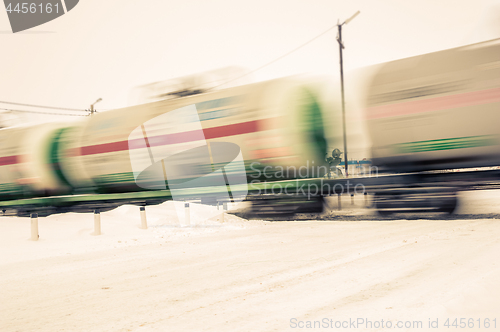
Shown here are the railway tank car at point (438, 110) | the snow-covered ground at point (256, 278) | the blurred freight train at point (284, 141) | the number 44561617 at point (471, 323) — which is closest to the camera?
the number 44561617 at point (471, 323)

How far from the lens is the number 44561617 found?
2615 mm

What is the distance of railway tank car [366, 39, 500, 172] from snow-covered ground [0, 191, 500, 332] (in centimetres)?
142

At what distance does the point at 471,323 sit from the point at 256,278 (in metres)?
2.19

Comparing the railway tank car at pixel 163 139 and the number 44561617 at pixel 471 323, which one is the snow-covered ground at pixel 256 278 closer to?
the number 44561617 at pixel 471 323

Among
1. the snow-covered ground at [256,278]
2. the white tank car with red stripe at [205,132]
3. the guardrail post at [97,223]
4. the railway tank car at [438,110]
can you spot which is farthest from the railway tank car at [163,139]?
the guardrail post at [97,223]

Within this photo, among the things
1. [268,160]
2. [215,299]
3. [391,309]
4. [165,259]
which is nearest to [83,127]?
[268,160]

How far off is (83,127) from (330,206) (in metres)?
7.65

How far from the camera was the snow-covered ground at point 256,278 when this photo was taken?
2973 mm

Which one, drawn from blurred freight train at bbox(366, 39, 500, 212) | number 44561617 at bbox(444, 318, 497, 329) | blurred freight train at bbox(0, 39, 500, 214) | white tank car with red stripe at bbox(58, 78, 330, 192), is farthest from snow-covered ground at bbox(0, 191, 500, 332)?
white tank car with red stripe at bbox(58, 78, 330, 192)

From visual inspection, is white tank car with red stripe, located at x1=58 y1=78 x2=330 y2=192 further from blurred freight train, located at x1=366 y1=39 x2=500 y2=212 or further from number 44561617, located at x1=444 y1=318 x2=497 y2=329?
number 44561617, located at x1=444 y1=318 x2=497 y2=329

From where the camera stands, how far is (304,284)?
3.86m

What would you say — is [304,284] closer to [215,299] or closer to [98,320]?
[215,299]

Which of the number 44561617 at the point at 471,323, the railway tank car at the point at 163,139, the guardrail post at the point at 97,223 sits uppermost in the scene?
the railway tank car at the point at 163,139

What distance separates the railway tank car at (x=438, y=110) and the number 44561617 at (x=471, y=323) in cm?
498
